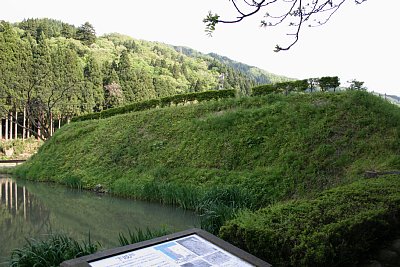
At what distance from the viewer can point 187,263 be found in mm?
2500

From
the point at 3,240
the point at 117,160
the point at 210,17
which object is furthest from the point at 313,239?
the point at 117,160

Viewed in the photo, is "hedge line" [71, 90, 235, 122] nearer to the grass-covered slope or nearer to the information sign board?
the grass-covered slope

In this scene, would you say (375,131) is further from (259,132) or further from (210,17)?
(210,17)

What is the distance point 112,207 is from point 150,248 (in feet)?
21.7

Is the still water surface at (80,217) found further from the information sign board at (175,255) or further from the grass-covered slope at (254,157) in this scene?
the information sign board at (175,255)

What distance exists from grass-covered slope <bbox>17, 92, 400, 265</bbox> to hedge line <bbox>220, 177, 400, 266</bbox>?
2 centimetres

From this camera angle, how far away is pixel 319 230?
2.97 meters

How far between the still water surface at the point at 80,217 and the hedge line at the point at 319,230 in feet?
9.40

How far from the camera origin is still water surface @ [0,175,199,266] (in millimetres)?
6188

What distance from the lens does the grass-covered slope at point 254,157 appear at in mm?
4548

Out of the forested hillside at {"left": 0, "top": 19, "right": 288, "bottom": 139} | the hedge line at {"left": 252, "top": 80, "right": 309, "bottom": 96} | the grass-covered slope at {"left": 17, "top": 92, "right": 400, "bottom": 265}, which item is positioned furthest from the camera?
the forested hillside at {"left": 0, "top": 19, "right": 288, "bottom": 139}

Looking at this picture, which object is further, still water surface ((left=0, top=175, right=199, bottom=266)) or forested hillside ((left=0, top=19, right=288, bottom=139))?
forested hillside ((left=0, top=19, right=288, bottom=139))

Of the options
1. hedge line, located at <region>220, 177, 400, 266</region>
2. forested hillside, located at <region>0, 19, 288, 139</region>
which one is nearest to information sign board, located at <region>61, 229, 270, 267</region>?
hedge line, located at <region>220, 177, 400, 266</region>

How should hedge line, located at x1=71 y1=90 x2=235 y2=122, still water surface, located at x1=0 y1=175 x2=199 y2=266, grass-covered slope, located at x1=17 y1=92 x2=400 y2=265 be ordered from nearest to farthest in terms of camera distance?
1. grass-covered slope, located at x1=17 y1=92 x2=400 y2=265
2. still water surface, located at x1=0 y1=175 x2=199 y2=266
3. hedge line, located at x1=71 y1=90 x2=235 y2=122
